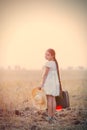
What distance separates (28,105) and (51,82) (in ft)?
0.97

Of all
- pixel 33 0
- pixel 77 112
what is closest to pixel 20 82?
pixel 77 112

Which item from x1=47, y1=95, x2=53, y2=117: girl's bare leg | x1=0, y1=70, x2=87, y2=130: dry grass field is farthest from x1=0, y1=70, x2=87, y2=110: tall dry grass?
x1=47, y1=95, x2=53, y2=117: girl's bare leg

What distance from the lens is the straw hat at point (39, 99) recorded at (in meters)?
2.59

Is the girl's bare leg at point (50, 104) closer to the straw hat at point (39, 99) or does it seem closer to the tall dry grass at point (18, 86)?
the straw hat at point (39, 99)

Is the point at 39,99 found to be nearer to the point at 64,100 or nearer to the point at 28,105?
the point at 28,105

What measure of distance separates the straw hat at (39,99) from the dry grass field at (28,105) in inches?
1.4

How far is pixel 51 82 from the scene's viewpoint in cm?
261

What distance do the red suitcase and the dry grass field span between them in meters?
0.03

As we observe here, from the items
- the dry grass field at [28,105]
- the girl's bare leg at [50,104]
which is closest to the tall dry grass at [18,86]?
the dry grass field at [28,105]

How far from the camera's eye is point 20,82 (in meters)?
2.57

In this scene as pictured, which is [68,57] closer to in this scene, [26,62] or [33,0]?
[26,62]

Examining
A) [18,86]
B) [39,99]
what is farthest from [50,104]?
[18,86]

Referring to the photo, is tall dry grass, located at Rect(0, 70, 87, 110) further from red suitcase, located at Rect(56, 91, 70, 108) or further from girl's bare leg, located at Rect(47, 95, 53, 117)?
girl's bare leg, located at Rect(47, 95, 53, 117)

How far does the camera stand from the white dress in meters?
2.60
